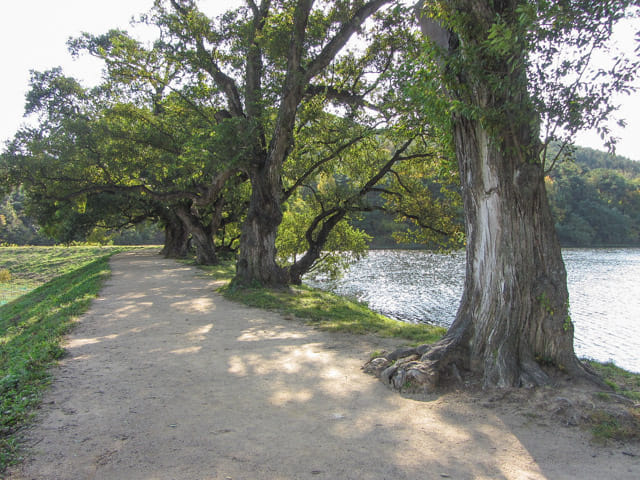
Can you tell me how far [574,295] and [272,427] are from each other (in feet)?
61.8

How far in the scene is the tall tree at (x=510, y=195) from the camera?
14.0 feet

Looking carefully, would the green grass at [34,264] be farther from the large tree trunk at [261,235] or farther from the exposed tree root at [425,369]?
the exposed tree root at [425,369]

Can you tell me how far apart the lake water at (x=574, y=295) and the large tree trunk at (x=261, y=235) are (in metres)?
5.07

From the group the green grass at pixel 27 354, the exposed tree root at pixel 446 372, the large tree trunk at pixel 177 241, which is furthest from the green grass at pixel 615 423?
the large tree trunk at pixel 177 241

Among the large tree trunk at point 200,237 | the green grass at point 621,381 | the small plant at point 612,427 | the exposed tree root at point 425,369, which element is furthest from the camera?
the large tree trunk at point 200,237

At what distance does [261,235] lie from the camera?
40.7 feet

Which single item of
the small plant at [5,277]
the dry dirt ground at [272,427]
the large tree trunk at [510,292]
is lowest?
the small plant at [5,277]

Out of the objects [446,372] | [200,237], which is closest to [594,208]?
[200,237]

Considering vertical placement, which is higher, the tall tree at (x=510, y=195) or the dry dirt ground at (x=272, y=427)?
the tall tree at (x=510, y=195)

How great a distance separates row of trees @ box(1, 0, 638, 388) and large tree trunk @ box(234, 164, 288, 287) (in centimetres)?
5

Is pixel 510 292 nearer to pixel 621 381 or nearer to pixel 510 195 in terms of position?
pixel 510 195

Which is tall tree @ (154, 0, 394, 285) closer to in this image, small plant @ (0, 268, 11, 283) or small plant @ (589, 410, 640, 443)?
small plant @ (589, 410, 640, 443)

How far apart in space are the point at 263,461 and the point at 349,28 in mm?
10056

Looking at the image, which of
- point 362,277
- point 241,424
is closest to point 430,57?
point 241,424
